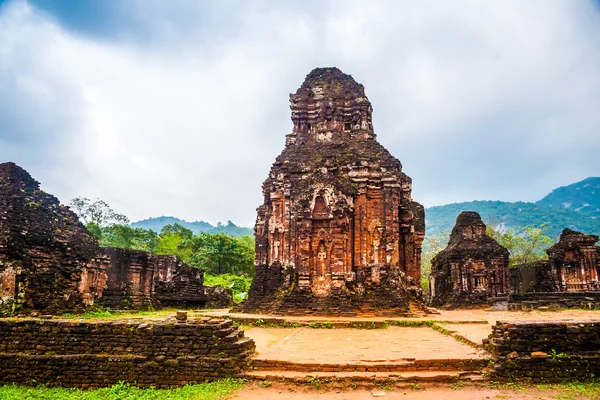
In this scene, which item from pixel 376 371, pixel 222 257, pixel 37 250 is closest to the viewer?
pixel 376 371

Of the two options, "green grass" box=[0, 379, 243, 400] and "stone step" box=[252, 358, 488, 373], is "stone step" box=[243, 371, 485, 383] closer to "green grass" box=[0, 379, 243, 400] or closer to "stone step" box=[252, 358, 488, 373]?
"stone step" box=[252, 358, 488, 373]

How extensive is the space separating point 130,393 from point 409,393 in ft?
14.5

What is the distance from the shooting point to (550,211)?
416 ft

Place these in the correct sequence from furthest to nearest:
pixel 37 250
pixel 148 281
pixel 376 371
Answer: pixel 148 281
pixel 37 250
pixel 376 371

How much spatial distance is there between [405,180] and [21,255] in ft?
48.1

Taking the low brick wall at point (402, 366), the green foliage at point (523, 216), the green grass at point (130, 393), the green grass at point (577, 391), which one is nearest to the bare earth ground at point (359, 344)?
the low brick wall at point (402, 366)

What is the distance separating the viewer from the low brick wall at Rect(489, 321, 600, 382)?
7.41 meters

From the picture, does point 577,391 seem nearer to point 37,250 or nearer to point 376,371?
point 376,371

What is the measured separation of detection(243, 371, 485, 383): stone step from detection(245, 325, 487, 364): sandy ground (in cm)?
39

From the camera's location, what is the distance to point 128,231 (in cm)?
5356

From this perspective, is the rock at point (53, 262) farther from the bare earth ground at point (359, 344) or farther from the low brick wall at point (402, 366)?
the low brick wall at point (402, 366)

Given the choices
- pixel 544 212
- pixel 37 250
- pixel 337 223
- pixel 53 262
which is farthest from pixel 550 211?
pixel 37 250

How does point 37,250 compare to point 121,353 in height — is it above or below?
above

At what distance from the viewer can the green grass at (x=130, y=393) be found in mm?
6969
